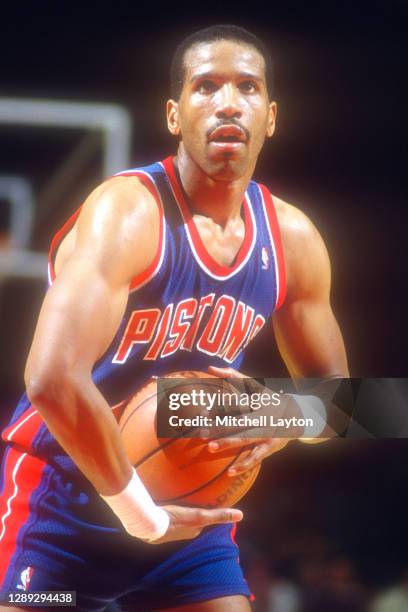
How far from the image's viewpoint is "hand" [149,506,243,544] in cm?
183

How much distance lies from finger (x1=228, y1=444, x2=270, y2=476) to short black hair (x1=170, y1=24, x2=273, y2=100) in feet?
2.36

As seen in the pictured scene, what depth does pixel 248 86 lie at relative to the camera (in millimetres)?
1967

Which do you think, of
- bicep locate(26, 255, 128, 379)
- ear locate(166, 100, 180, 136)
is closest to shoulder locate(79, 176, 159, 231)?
bicep locate(26, 255, 128, 379)

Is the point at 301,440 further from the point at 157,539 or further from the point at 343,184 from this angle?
the point at 343,184

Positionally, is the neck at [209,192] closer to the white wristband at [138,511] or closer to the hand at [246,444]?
the hand at [246,444]

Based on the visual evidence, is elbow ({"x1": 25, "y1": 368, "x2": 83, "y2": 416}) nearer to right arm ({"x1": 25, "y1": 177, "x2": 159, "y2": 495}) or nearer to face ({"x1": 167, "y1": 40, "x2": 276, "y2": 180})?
right arm ({"x1": 25, "y1": 177, "x2": 159, "y2": 495})

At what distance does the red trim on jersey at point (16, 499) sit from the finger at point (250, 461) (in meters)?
0.35

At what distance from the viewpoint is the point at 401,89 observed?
2.32 m

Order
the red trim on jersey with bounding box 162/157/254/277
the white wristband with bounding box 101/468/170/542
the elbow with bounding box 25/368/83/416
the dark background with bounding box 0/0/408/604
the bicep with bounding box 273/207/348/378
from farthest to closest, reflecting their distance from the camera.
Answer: the dark background with bounding box 0/0/408/604
the bicep with bounding box 273/207/348/378
the red trim on jersey with bounding box 162/157/254/277
the white wristband with bounding box 101/468/170/542
the elbow with bounding box 25/368/83/416

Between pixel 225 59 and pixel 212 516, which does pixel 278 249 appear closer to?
pixel 225 59

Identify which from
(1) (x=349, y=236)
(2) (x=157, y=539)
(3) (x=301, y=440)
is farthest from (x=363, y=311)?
(2) (x=157, y=539)

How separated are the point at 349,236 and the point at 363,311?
0.17 meters

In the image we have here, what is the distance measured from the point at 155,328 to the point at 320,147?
68 cm

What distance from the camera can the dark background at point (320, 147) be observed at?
87.0 inches
